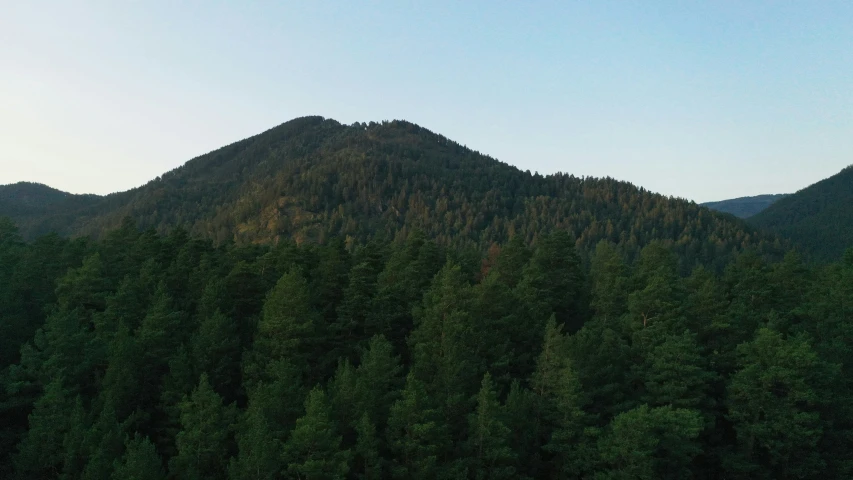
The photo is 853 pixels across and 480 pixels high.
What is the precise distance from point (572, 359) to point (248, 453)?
63.9 feet

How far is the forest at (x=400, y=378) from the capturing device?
94.7ft

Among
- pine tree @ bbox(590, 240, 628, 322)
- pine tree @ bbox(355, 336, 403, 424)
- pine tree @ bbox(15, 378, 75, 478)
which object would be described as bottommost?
pine tree @ bbox(15, 378, 75, 478)

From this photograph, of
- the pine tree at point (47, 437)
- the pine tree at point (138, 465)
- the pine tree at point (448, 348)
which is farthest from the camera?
the pine tree at point (448, 348)

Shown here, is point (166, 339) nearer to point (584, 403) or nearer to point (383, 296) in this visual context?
point (383, 296)

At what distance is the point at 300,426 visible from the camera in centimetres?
2720

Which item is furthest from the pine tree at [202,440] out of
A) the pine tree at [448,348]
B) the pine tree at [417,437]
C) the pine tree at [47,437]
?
the pine tree at [448,348]

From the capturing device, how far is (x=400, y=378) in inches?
1323

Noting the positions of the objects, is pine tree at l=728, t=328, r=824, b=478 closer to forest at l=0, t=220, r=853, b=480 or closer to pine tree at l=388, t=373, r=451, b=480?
forest at l=0, t=220, r=853, b=480

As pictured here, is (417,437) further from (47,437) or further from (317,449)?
(47,437)

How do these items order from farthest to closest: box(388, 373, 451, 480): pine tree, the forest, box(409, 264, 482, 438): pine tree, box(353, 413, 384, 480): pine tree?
box(409, 264, 482, 438): pine tree → the forest → box(388, 373, 451, 480): pine tree → box(353, 413, 384, 480): pine tree

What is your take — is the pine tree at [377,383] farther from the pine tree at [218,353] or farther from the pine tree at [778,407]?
the pine tree at [778,407]

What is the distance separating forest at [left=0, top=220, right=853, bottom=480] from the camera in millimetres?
28859

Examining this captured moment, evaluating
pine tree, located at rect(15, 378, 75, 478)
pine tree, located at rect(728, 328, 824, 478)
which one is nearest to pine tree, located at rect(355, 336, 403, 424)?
pine tree, located at rect(15, 378, 75, 478)

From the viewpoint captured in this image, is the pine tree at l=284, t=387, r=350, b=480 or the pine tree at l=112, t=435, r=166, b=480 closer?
the pine tree at l=112, t=435, r=166, b=480
